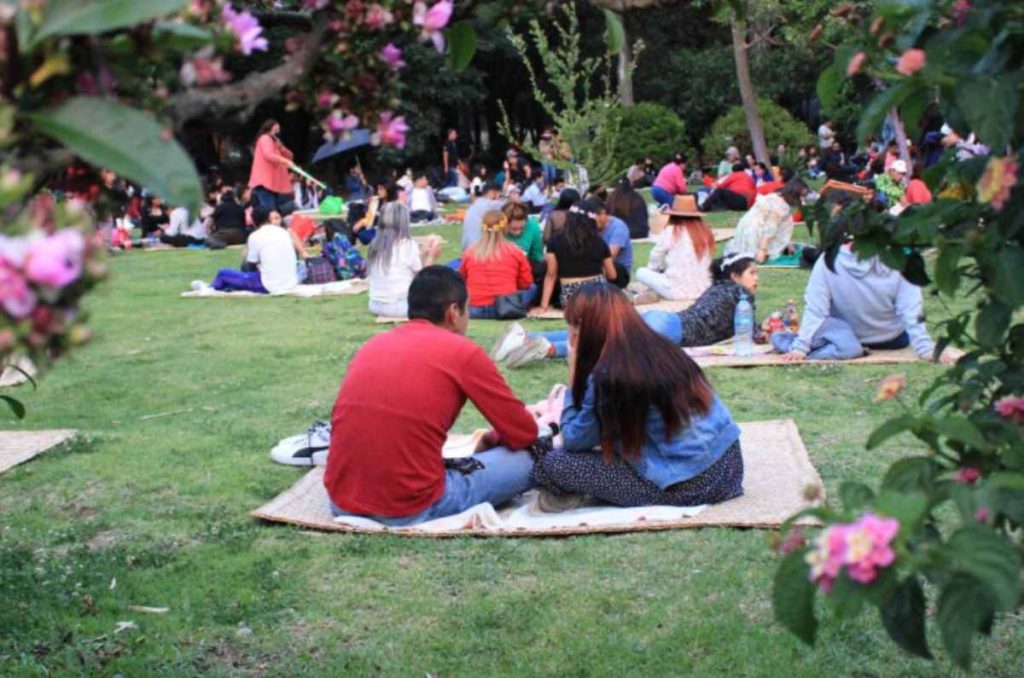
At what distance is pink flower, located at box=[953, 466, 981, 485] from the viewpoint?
234 centimetres

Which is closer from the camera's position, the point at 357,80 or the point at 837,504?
the point at 357,80

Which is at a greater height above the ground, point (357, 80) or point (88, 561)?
point (357, 80)

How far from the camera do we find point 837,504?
5949mm

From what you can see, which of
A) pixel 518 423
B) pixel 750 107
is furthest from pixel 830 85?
pixel 750 107

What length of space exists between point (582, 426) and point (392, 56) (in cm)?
364

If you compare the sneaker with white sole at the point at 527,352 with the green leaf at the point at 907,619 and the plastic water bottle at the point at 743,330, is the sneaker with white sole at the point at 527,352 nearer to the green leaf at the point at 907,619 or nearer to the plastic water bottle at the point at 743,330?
the plastic water bottle at the point at 743,330

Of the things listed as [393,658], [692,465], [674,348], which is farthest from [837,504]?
[393,658]

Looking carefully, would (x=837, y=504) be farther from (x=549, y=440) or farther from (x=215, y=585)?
(x=215, y=585)

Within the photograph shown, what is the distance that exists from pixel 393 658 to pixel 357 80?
8.09 ft

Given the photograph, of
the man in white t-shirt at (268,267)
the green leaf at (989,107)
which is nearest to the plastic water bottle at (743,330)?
the man in white t-shirt at (268,267)

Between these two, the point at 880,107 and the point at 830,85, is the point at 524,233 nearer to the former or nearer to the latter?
the point at 830,85

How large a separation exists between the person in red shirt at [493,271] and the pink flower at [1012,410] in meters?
9.54

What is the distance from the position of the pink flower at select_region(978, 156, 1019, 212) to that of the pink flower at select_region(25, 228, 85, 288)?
1.48m

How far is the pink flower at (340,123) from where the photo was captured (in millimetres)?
2559
